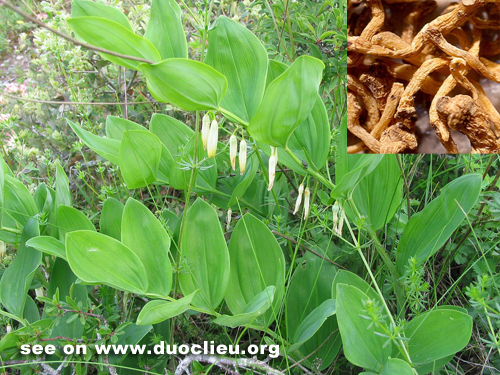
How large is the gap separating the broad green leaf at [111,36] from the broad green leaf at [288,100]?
0.56 ft

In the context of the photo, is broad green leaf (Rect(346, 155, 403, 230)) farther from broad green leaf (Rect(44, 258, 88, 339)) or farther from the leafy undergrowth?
broad green leaf (Rect(44, 258, 88, 339))

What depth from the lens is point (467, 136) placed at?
92 centimetres

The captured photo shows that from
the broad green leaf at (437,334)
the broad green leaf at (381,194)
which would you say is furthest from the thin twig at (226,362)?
the broad green leaf at (381,194)

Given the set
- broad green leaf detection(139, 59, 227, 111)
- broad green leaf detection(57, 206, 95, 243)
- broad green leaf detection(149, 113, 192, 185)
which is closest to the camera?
broad green leaf detection(139, 59, 227, 111)

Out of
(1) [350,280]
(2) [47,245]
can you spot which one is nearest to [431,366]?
(1) [350,280]

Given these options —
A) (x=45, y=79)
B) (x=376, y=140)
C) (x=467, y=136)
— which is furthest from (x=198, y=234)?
(x=45, y=79)

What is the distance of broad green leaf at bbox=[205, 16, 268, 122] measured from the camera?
70 centimetres

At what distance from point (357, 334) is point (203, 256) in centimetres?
31

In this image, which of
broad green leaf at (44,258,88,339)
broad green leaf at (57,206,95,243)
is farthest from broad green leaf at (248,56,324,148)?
broad green leaf at (44,258,88,339)

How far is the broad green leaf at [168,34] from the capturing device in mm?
708

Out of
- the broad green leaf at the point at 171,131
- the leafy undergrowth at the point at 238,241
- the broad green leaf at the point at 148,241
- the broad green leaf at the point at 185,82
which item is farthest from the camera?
the broad green leaf at the point at 171,131

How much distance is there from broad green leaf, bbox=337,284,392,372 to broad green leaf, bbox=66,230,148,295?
1.06 feet

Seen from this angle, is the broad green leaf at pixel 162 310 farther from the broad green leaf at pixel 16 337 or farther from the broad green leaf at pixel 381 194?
the broad green leaf at pixel 381 194

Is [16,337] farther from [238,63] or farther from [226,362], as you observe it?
[238,63]
